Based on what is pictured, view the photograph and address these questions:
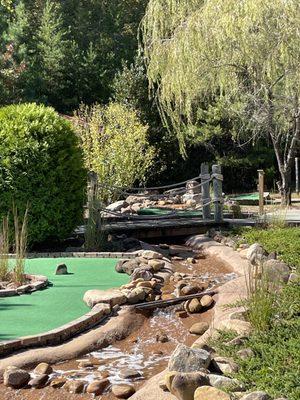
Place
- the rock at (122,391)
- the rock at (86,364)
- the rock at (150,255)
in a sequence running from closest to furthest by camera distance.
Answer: the rock at (122,391), the rock at (86,364), the rock at (150,255)

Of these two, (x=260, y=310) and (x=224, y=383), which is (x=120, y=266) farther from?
(x=224, y=383)

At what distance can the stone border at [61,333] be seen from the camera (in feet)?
16.2

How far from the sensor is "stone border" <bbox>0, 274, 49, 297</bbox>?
6.67 metres

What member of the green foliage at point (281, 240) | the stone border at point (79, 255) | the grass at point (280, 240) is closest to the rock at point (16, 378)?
the grass at point (280, 240)

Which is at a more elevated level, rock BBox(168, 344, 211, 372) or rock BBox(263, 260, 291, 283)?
rock BBox(263, 260, 291, 283)

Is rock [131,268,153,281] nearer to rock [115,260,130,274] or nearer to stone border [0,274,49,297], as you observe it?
rock [115,260,130,274]

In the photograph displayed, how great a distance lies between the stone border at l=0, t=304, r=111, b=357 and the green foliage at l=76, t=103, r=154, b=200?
9.21 metres

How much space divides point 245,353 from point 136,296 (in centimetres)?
218

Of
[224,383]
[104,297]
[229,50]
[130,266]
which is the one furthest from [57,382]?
[229,50]

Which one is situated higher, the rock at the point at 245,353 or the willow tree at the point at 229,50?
the willow tree at the point at 229,50

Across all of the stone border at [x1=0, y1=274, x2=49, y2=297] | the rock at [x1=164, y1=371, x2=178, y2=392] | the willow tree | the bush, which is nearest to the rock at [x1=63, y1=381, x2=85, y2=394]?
the rock at [x1=164, y1=371, x2=178, y2=392]

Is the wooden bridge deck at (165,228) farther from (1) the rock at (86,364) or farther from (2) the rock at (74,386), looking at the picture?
(2) the rock at (74,386)

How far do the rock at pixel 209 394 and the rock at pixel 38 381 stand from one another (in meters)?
1.34

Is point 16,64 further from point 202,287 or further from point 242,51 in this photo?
point 202,287
